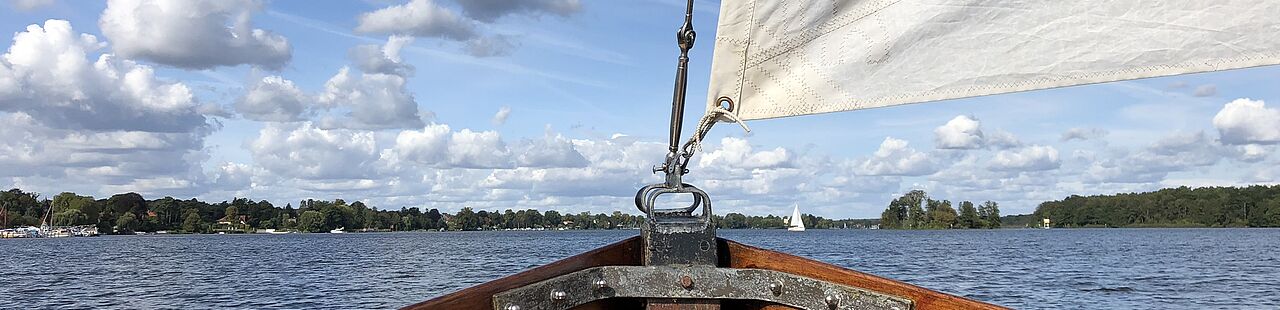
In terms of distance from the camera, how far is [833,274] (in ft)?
10.3

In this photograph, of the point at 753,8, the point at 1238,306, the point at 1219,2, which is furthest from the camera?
the point at 1238,306

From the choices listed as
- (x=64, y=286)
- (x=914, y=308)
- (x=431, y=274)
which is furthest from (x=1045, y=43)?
(x=64, y=286)

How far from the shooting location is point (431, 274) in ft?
175

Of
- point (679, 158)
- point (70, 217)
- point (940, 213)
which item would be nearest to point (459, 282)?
point (679, 158)

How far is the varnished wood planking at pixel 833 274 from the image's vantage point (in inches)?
113

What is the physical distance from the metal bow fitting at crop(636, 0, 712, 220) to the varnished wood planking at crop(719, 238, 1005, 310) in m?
0.18

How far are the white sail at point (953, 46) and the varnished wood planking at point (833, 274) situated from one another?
17.8 inches

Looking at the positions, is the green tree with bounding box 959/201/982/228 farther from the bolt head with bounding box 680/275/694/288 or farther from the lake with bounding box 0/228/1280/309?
the bolt head with bounding box 680/275/694/288

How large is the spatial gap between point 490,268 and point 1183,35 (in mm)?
55894

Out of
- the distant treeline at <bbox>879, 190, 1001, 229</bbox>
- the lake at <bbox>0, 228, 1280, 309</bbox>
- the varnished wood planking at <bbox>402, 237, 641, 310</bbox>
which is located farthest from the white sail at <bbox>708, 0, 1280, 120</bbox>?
the distant treeline at <bbox>879, 190, 1001, 229</bbox>

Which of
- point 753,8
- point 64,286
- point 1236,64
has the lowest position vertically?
point 64,286

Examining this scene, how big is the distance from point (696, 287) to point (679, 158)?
1.67ft

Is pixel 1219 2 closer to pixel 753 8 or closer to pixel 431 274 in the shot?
pixel 753 8

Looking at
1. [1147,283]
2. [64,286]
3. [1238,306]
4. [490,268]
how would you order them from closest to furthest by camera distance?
[1238,306], [1147,283], [64,286], [490,268]
